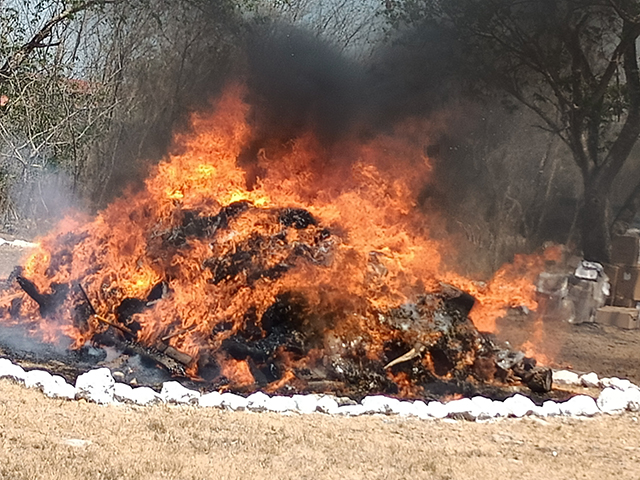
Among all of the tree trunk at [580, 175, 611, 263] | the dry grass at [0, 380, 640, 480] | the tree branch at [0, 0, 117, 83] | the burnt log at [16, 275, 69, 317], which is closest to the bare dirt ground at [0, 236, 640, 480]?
the dry grass at [0, 380, 640, 480]

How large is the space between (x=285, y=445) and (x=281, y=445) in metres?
0.03

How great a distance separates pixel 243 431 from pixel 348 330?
94.1 inches

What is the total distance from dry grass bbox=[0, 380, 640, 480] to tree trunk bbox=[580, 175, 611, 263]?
9.05m

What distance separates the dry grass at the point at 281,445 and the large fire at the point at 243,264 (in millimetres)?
1497

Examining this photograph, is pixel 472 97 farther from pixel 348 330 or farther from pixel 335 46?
pixel 348 330

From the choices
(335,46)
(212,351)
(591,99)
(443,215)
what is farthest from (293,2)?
(212,351)

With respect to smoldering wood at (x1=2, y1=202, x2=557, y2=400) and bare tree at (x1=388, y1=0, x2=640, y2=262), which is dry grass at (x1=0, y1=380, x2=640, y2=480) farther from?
bare tree at (x1=388, y1=0, x2=640, y2=262)

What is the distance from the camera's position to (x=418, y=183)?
12773 millimetres

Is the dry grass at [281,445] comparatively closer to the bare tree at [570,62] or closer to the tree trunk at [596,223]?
the tree trunk at [596,223]

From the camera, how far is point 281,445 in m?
5.68

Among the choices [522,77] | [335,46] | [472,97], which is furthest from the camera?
[522,77]

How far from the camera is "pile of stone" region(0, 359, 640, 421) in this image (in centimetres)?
672

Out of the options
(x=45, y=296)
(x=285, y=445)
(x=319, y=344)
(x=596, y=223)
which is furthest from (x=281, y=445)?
(x=596, y=223)

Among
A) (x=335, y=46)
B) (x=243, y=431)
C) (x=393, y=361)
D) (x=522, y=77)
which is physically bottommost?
(x=243, y=431)
